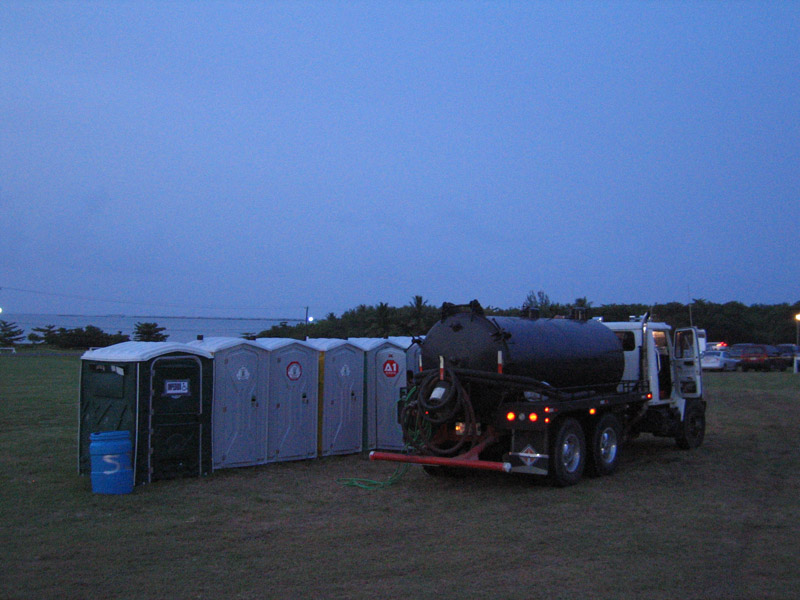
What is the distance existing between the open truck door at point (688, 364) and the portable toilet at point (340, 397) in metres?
6.10

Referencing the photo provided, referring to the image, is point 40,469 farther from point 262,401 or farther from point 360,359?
point 360,359

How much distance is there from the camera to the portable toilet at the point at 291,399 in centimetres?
1215

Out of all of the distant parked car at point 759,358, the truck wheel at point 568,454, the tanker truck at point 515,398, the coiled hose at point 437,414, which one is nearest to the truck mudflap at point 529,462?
the tanker truck at point 515,398

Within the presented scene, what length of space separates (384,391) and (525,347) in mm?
4002

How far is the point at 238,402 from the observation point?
11578 millimetres

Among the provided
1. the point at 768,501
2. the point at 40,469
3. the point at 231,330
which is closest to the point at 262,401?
the point at 40,469

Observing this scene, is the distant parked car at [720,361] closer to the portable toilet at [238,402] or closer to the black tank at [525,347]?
the black tank at [525,347]

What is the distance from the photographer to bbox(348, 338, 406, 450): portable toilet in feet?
44.6

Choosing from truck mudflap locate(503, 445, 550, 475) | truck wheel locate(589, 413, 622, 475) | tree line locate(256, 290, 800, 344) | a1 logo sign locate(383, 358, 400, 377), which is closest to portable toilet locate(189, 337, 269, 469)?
a1 logo sign locate(383, 358, 400, 377)

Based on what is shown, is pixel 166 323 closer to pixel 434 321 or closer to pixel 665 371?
pixel 434 321

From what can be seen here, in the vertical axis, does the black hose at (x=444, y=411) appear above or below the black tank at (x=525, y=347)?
below

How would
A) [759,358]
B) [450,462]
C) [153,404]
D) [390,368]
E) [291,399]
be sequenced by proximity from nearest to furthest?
[450,462] < [153,404] < [291,399] < [390,368] < [759,358]

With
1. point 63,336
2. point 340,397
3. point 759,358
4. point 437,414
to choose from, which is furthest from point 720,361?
point 63,336

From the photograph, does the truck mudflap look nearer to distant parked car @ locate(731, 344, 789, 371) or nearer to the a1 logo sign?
the a1 logo sign
